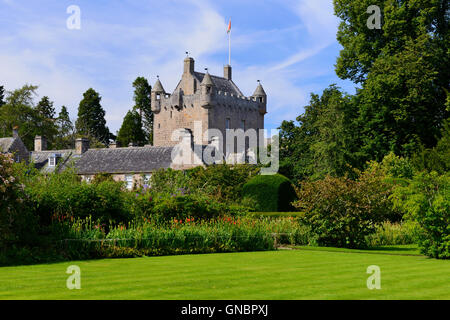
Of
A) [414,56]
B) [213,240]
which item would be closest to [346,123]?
[414,56]

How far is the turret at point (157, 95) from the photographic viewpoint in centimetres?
6128

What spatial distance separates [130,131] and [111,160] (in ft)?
52.3

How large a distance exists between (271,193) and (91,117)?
4364cm

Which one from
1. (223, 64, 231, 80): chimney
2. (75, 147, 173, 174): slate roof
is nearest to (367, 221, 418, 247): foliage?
(75, 147, 173, 174): slate roof

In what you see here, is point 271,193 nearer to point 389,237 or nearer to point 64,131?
point 389,237

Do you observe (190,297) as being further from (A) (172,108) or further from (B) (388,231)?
(A) (172,108)

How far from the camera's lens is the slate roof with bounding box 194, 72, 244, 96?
62469 mm

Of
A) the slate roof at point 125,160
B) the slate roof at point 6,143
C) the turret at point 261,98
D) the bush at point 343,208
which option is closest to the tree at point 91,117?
the slate roof at point 125,160

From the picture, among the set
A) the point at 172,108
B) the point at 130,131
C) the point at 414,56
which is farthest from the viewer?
the point at 130,131

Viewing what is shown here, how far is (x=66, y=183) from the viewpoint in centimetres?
1630

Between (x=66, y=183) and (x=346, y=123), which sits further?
(x=346, y=123)

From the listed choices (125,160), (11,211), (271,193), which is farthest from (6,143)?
(11,211)

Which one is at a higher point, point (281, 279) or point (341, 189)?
point (341, 189)

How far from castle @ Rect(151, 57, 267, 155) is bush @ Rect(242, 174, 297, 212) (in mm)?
25927
